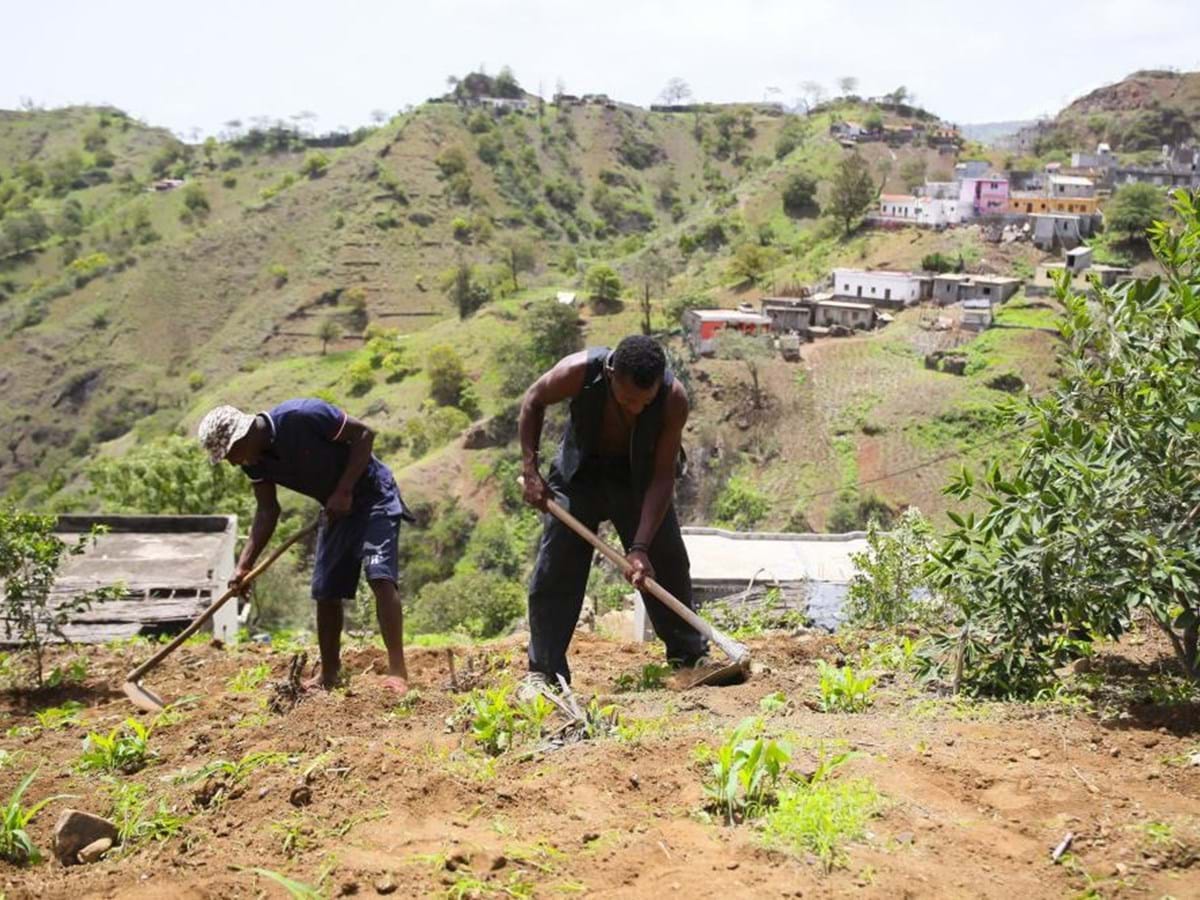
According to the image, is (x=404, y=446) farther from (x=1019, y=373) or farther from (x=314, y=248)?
(x=314, y=248)

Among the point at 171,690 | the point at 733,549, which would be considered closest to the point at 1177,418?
the point at 171,690

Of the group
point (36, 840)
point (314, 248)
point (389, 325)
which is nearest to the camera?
point (36, 840)

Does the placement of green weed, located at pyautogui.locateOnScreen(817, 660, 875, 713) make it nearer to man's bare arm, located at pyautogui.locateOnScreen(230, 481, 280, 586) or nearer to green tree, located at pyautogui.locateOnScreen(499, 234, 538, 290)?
man's bare arm, located at pyautogui.locateOnScreen(230, 481, 280, 586)

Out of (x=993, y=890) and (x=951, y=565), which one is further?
(x=951, y=565)

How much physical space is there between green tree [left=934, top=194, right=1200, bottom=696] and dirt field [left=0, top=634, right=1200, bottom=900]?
0.28m

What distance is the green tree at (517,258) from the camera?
227 feet

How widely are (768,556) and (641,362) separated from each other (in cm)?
948

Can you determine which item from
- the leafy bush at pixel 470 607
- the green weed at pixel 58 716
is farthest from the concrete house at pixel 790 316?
the green weed at pixel 58 716

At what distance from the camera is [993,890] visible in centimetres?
233

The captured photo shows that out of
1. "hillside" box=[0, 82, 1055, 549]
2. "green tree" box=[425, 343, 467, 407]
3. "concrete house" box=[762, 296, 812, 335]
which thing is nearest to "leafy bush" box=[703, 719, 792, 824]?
"hillside" box=[0, 82, 1055, 549]

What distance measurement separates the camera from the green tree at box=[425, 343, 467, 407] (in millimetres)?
50219

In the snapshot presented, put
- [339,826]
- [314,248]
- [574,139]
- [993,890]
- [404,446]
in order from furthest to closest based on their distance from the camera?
[574,139] < [314,248] < [404,446] < [339,826] < [993,890]

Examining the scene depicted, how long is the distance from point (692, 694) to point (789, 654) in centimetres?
109

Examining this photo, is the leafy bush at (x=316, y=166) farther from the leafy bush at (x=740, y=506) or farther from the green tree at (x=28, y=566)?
the green tree at (x=28, y=566)
